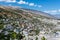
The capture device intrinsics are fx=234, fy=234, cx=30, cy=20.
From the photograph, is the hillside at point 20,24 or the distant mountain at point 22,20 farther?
the distant mountain at point 22,20

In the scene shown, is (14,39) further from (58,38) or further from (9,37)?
(58,38)

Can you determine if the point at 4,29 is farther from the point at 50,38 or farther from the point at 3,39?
the point at 50,38

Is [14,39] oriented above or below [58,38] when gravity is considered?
above

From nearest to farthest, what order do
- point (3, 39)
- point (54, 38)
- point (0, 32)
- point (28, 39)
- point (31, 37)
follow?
point (3, 39), point (0, 32), point (28, 39), point (31, 37), point (54, 38)

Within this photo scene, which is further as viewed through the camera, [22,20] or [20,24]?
[22,20]

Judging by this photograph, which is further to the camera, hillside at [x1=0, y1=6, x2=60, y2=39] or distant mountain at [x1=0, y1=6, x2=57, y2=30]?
distant mountain at [x1=0, y1=6, x2=57, y2=30]

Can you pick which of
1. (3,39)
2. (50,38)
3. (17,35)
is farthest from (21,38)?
(50,38)

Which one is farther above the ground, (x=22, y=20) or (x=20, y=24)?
(x=20, y=24)

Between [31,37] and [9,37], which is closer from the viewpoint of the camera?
[9,37]

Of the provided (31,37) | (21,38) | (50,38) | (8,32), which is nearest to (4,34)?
(8,32)

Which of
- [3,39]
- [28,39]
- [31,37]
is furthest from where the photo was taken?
[31,37]
